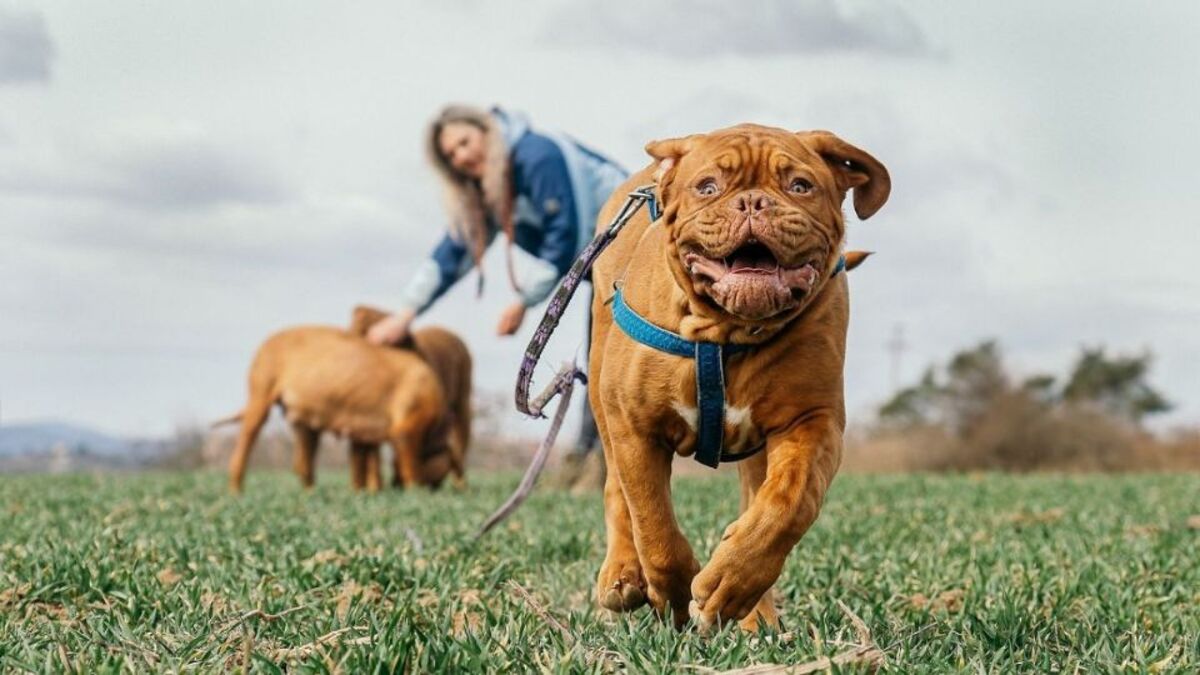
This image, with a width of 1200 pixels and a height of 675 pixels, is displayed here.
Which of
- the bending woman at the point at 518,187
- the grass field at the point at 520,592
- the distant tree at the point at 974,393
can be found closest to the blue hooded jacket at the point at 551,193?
the bending woman at the point at 518,187

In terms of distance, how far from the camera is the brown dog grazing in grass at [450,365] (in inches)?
483

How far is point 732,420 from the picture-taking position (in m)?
3.36

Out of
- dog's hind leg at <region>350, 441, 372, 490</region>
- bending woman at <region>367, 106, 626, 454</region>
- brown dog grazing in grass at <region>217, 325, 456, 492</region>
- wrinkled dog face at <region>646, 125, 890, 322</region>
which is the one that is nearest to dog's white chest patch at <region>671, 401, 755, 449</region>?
wrinkled dog face at <region>646, 125, 890, 322</region>

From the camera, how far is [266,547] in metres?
5.93

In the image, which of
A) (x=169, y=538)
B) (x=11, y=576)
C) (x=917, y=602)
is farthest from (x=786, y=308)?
(x=169, y=538)

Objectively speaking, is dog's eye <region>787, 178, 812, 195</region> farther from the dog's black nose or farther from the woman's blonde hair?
the woman's blonde hair

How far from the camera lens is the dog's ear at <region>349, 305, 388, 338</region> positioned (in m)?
12.2

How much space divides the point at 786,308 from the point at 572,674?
933mm

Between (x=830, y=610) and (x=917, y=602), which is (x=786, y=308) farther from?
(x=917, y=602)

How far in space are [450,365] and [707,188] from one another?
32.4 feet

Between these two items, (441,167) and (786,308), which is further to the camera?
(441,167)

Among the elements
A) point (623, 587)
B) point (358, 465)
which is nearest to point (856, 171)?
point (623, 587)

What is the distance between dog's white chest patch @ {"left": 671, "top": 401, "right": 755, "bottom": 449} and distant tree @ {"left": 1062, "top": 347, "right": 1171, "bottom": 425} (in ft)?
116

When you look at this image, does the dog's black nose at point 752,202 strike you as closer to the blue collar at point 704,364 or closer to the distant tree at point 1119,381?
the blue collar at point 704,364
